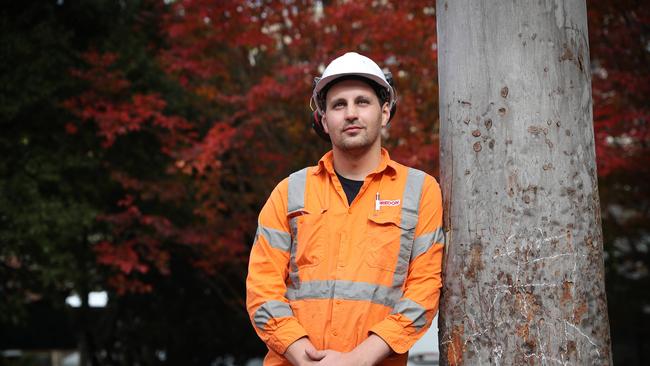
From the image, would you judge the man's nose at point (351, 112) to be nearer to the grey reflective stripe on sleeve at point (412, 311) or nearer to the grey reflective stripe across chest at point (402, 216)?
the grey reflective stripe across chest at point (402, 216)

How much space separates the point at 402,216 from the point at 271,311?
57 centimetres

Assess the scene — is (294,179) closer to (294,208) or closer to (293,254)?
(294,208)

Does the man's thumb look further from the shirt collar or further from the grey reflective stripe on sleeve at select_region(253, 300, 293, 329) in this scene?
the shirt collar

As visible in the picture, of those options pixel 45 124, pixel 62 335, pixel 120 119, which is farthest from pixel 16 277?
pixel 62 335

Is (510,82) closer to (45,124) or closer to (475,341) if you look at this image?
(475,341)

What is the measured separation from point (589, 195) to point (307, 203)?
974mm

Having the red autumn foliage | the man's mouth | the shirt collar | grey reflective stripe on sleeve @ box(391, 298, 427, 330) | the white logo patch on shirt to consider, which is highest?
the red autumn foliage

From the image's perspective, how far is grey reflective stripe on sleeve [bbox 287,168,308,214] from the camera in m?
2.85

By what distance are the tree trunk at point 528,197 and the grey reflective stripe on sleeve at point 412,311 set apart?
0.11m

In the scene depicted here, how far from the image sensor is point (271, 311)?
272 cm

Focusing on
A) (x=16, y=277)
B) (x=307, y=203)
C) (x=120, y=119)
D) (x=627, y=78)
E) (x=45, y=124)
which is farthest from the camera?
(x=16, y=277)

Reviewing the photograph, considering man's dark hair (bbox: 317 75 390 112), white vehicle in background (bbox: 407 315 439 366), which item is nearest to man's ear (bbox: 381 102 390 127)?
man's dark hair (bbox: 317 75 390 112)

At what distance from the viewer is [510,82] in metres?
2.56

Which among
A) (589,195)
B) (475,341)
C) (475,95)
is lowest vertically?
(475,341)
